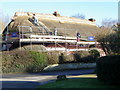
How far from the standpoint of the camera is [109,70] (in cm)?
1259

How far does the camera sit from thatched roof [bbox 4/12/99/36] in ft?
150

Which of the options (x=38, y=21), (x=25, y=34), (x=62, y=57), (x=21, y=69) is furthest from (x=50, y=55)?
(x=38, y=21)

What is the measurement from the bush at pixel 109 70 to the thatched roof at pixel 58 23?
3054 centimetres

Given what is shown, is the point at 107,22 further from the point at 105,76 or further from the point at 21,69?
the point at 105,76

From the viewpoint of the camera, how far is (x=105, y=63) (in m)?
12.9

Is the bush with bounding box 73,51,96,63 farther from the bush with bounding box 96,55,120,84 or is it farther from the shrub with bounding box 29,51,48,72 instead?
the bush with bounding box 96,55,120,84

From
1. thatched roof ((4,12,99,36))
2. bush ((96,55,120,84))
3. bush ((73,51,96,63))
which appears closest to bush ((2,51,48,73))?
bush ((73,51,96,63))

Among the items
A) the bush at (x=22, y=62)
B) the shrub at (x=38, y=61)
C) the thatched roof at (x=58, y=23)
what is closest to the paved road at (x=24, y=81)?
the bush at (x=22, y=62)

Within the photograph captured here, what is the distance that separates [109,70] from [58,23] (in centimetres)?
4189

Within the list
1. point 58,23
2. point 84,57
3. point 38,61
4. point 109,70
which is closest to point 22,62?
point 38,61

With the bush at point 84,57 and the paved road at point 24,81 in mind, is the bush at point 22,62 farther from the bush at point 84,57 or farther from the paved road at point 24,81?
the bush at point 84,57

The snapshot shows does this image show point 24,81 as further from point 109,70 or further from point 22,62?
Answer: point 22,62

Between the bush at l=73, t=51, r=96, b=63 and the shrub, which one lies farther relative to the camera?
the bush at l=73, t=51, r=96, b=63

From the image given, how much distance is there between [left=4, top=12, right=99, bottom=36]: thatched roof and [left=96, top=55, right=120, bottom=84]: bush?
100 ft
